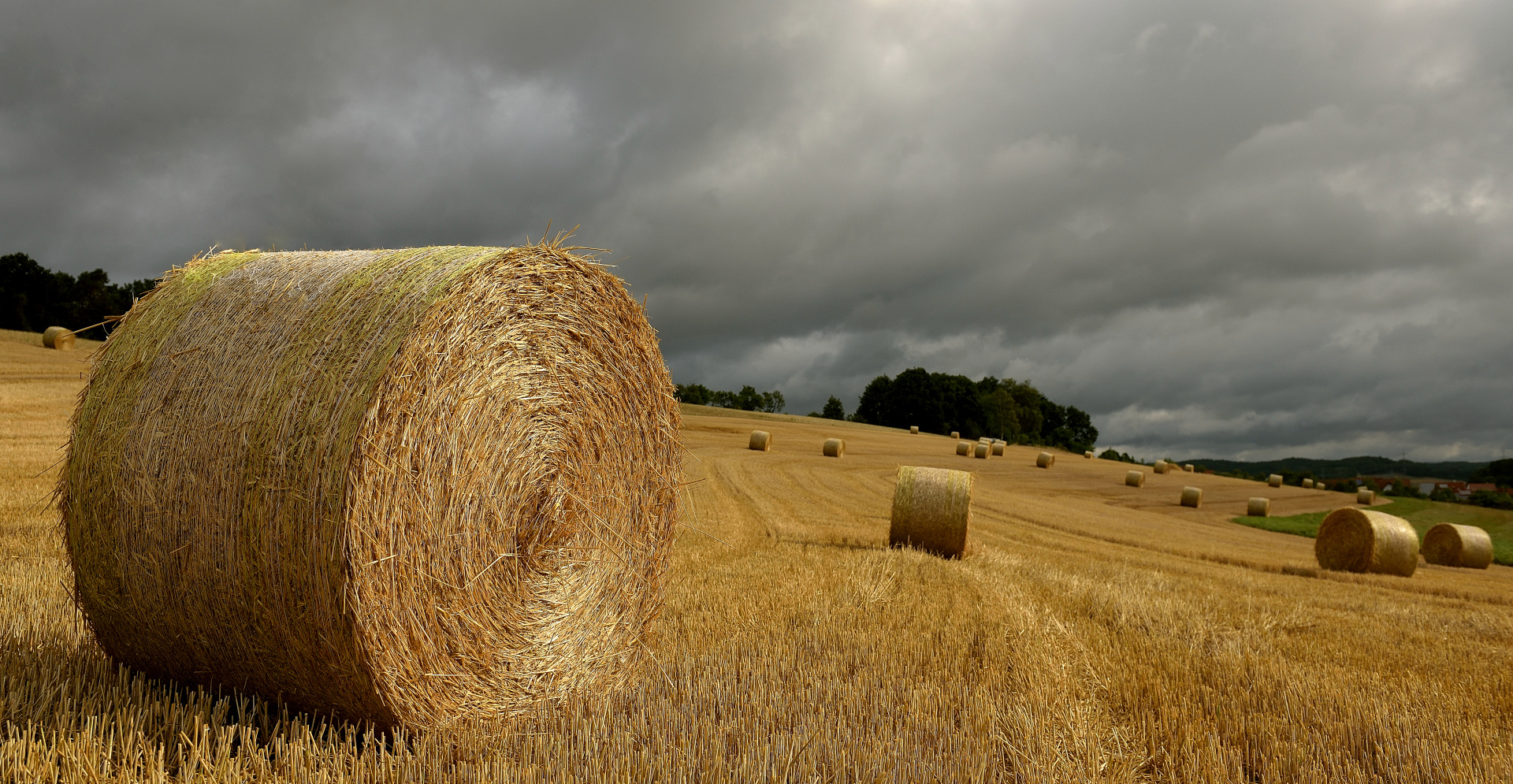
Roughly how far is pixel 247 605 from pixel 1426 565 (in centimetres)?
2331

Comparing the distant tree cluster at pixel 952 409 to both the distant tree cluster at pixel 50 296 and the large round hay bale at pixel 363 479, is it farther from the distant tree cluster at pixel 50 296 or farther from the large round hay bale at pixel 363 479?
the large round hay bale at pixel 363 479

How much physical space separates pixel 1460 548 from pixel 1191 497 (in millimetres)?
10565

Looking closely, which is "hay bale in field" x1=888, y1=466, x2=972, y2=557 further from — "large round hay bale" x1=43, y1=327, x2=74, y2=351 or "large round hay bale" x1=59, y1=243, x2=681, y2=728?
"large round hay bale" x1=43, y1=327, x2=74, y2=351

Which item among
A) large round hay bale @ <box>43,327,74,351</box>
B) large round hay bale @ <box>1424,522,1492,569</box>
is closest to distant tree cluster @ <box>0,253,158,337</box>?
large round hay bale @ <box>43,327,74,351</box>

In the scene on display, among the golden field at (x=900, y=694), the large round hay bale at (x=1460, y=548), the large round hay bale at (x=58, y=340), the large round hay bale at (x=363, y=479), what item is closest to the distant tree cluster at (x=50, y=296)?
the large round hay bale at (x=58, y=340)

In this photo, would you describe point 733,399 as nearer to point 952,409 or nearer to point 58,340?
point 952,409

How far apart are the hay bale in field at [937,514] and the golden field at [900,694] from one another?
75 cm

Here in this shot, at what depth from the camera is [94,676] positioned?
13.8 feet

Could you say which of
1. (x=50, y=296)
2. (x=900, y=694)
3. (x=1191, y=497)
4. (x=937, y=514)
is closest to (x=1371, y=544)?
(x=937, y=514)

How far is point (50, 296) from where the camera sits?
200ft

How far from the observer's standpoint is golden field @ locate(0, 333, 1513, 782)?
343 cm

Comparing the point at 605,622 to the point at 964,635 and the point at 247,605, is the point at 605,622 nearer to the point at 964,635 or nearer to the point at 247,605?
the point at 247,605

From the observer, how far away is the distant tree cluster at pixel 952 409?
310ft

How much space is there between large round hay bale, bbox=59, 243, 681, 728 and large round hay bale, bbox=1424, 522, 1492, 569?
22111 mm
